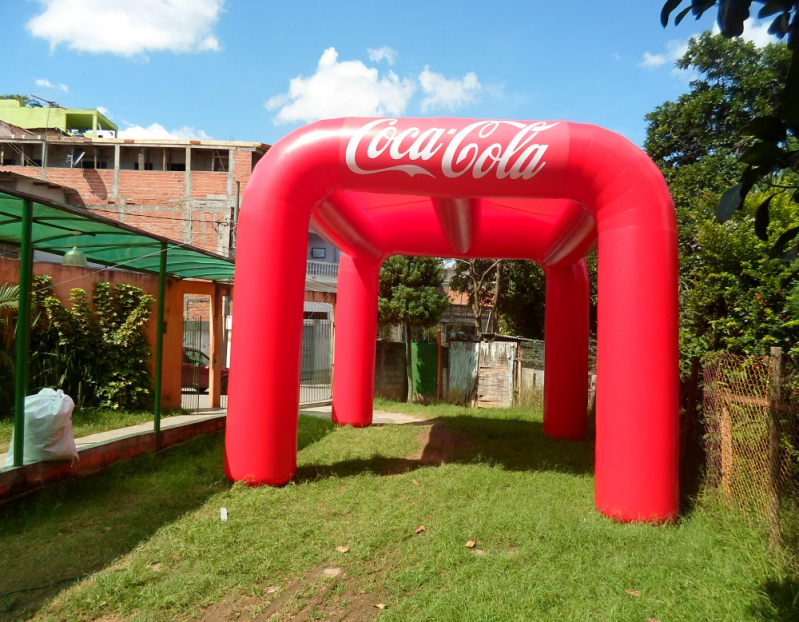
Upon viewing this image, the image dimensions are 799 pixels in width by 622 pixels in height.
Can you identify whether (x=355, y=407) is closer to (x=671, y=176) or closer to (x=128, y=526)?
(x=128, y=526)

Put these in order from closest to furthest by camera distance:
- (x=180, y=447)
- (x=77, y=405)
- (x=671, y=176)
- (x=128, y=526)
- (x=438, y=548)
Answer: (x=438, y=548)
(x=128, y=526)
(x=180, y=447)
(x=77, y=405)
(x=671, y=176)

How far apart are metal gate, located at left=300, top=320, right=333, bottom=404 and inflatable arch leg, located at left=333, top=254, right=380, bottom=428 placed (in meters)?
3.69

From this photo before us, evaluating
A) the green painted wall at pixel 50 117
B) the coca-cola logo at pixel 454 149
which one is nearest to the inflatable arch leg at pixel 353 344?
the coca-cola logo at pixel 454 149

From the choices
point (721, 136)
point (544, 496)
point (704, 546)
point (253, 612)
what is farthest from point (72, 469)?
point (721, 136)

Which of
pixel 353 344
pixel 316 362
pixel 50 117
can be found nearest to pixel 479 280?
pixel 316 362

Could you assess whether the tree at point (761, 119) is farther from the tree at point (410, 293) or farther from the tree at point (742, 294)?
the tree at point (410, 293)

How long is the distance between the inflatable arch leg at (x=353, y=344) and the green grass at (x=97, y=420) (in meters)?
2.99

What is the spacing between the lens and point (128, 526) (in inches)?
189

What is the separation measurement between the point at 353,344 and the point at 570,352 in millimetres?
3493

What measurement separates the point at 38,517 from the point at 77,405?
5.20 meters

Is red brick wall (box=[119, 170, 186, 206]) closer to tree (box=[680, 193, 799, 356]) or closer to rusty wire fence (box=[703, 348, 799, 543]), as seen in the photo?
tree (box=[680, 193, 799, 356])

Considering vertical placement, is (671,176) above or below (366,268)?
above

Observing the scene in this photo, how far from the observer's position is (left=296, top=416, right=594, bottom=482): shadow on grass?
693 cm

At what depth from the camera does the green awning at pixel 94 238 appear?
5574 mm
